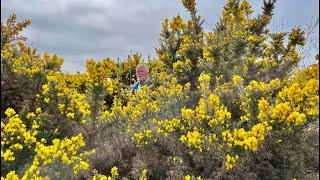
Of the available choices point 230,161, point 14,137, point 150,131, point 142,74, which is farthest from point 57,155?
point 142,74

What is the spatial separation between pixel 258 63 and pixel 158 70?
9.80 feet

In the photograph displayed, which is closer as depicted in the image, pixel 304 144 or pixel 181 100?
pixel 304 144

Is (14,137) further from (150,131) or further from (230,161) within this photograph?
(230,161)

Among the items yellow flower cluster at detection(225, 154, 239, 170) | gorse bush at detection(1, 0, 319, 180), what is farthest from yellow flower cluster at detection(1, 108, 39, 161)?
yellow flower cluster at detection(225, 154, 239, 170)

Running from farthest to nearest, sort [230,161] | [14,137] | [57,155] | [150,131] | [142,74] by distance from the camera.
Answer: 1. [142,74]
2. [150,131]
3. [230,161]
4. [14,137]
5. [57,155]

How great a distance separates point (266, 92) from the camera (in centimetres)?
465

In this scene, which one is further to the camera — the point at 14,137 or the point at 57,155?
the point at 14,137

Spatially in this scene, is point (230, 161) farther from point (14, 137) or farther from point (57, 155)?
point (14, 137)

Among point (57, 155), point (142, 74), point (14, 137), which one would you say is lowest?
point (57, 155)

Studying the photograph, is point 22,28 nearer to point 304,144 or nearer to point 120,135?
point 120,135

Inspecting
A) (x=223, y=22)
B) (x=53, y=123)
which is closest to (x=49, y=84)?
(x=53, y=123)

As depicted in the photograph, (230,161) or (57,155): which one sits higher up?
(57,155)

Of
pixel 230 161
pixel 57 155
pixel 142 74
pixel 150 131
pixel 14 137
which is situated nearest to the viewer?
pixel 57 155

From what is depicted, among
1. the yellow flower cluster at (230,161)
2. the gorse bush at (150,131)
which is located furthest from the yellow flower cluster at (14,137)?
the yellow flower cluster at (230,161)
